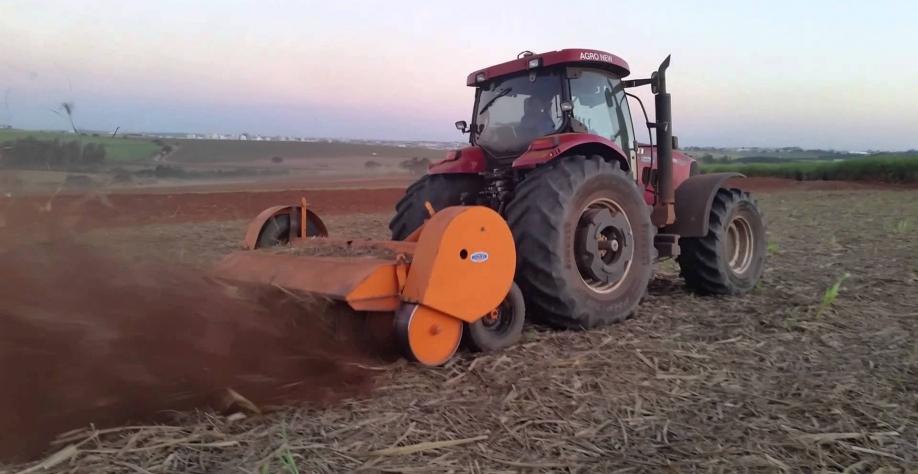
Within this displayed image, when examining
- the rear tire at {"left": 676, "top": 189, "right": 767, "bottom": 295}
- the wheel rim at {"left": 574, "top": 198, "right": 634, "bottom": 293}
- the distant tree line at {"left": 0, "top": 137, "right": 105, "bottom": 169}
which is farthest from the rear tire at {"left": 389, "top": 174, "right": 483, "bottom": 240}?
the distant tree line at {"left": 0, "top": 137, "right": 105, "bottom": 169}

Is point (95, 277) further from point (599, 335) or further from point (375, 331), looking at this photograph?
point (599, 335)

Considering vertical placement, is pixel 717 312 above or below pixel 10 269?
below

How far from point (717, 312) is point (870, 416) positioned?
7.29 ft

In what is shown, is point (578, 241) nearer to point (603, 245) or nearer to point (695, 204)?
point (603, 245)

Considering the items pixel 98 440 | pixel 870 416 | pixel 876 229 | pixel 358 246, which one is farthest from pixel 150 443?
pixel 876 229

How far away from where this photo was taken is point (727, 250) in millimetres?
6551

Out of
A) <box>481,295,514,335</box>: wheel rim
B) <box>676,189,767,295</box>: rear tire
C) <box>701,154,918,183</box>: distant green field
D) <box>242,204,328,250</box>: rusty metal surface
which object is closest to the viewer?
<box>481,295,514,335</box>: wheel rim

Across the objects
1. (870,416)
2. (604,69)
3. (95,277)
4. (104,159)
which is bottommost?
(870,416)

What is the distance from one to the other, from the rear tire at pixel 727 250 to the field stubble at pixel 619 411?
80 cm

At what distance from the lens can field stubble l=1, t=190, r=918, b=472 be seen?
266 cm

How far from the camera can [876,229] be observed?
11430 millimetres

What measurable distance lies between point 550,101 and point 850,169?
33.9m

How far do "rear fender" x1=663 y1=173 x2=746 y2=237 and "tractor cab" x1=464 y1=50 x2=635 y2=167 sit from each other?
735 millimetres

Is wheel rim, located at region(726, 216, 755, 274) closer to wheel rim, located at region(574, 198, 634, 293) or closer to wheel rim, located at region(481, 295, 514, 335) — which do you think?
wheel rim, located at region(574, 198, 634, 293)
